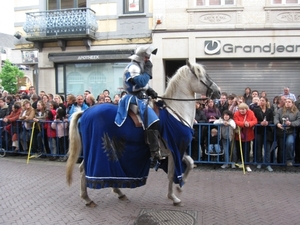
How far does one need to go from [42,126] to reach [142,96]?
5438 millimetres

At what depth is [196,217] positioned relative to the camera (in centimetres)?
501

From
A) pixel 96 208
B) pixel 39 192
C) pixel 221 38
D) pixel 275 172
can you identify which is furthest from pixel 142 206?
pixel 221 38

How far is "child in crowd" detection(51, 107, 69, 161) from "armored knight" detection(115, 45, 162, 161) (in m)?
4.64

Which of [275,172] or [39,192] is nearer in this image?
[39,192]

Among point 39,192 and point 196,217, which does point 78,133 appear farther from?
point 196,217

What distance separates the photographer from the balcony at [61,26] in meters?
14.4

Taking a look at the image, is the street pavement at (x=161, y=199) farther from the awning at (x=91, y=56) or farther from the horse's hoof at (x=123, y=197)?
the awning at (x=91, y=56)

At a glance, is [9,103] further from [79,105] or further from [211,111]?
[211,111]

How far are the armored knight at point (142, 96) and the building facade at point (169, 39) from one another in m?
8.93

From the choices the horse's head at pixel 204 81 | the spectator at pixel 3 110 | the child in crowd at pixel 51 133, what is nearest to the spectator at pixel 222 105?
the horse's head at pixel 204 81

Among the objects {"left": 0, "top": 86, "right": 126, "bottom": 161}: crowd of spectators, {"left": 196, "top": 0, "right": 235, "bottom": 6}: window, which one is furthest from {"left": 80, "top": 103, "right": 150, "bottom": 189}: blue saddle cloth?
{"left": 196, "top": 0, "right": 235, "bottom": 6}: window

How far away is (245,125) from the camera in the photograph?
8023 mm

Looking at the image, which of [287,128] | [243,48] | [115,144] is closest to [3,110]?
[115,144]

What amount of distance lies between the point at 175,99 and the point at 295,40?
9906mm
